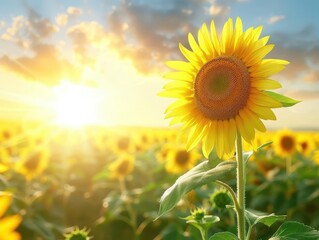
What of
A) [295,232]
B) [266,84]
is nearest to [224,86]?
[266,84]

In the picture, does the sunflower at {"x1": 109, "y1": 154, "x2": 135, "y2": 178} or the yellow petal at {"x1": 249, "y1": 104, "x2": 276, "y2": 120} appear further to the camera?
the sunflower at {"x1": 109, "y1": 154, "x2": 135, "y2": 178}

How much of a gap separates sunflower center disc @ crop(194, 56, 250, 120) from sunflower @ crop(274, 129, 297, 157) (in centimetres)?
560

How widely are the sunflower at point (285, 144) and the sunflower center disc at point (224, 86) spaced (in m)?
5.60

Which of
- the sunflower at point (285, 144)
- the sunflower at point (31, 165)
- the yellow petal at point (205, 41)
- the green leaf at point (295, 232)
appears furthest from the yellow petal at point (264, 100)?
the sunflower at point (285, 144)

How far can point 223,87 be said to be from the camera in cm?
245

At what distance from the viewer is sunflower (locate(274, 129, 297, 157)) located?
25.9 ft

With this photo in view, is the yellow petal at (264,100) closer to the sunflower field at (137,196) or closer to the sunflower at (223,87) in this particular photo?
the sunflower at (223,87)

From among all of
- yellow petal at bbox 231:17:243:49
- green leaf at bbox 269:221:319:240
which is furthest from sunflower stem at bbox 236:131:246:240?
yellow petal at bbox 231:17:243:49

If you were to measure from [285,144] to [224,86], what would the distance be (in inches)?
A: 228

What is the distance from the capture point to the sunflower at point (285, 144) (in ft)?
25.9

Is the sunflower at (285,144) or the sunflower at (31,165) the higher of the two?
the sunflower at (285,144)

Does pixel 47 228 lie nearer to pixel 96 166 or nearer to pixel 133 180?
pixel 133 180

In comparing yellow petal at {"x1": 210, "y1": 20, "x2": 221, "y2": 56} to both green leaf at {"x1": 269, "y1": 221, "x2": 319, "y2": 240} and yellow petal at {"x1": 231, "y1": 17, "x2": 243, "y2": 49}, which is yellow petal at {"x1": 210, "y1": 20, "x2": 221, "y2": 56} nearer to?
yellow petal at {"x1": 231, "y1": 17, "x2": 243, "y2": 49}

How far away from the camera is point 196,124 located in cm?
251
